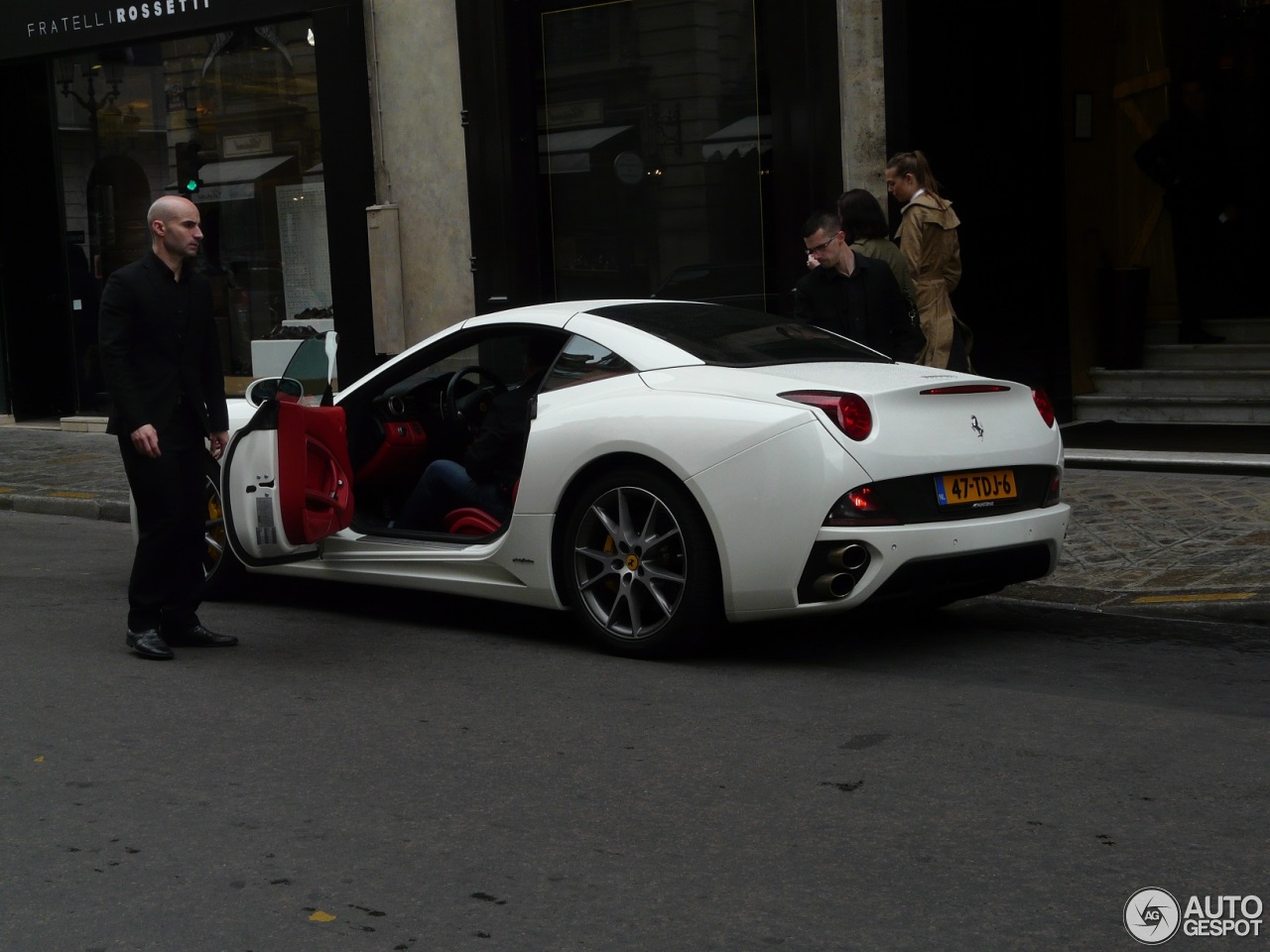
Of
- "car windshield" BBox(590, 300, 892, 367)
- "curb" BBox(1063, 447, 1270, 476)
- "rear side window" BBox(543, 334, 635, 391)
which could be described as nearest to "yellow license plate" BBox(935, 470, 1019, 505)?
"car windshield" BBox(590, 300, 892, 367)

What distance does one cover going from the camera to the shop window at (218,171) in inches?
621

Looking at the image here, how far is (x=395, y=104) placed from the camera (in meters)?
14.8

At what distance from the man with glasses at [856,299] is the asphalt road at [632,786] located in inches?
62.0

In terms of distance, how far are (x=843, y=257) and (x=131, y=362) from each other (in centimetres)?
336

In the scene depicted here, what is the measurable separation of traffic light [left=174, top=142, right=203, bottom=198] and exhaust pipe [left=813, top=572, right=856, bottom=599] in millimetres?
12372

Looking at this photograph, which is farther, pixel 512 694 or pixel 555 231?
pixel 555 231

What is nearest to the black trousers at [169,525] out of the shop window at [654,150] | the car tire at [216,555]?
the car tire at [216,555]

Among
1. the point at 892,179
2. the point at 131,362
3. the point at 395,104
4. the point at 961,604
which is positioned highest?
the point at 395,104

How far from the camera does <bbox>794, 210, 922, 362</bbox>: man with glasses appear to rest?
795 centimetres

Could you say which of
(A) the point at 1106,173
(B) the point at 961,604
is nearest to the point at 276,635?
(B) the point at 961,604

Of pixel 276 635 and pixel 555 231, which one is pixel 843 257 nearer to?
pixel 276 635

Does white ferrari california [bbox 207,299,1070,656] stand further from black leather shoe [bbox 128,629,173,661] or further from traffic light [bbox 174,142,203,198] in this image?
traffic light [bbox 174,142,203,198]

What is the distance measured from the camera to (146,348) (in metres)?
6.57

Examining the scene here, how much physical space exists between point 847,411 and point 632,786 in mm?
1752
